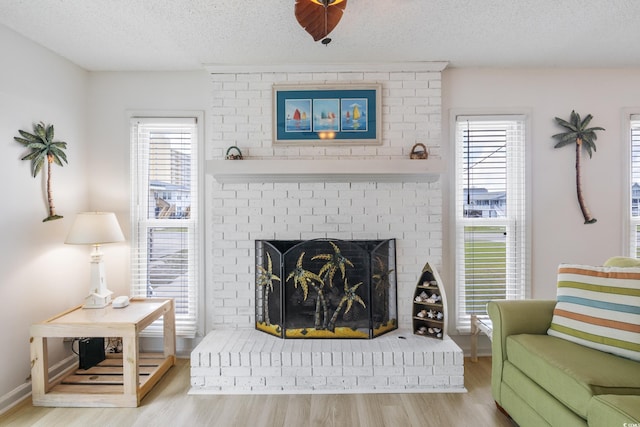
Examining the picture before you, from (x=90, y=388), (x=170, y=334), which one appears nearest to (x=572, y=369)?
(x=170, y=334)

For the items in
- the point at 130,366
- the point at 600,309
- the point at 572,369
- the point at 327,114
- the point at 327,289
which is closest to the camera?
the point at 572,369

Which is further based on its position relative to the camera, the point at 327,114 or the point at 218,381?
the point at 327,114

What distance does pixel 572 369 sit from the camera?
62.1 inches

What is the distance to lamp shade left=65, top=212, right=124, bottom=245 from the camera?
2.50 metres

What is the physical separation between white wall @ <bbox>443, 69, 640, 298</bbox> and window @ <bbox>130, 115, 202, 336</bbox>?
2.27 m

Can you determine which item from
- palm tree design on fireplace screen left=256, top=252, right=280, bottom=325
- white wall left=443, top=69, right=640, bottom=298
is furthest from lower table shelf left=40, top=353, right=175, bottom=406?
white wall left=443, top=69, right=640, bottom=298

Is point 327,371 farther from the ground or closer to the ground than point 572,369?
closer to the ground

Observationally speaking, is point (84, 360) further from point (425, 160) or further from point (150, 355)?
point (425, 160)

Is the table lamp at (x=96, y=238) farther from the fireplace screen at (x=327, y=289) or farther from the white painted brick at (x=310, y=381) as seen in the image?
the white painted brick at (x=310, y=381)

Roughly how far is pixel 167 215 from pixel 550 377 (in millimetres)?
2920

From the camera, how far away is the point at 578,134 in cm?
288

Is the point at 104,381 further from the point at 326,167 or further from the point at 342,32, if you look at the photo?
the point at 342,32

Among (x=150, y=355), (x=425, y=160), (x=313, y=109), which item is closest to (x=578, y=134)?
(x=425, y=160)

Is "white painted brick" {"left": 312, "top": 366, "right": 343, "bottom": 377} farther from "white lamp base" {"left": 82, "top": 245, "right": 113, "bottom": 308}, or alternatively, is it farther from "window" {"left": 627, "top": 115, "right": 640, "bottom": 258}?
"window" {"left": 627, "top": 115, "right": 640, "bottom": 258}
